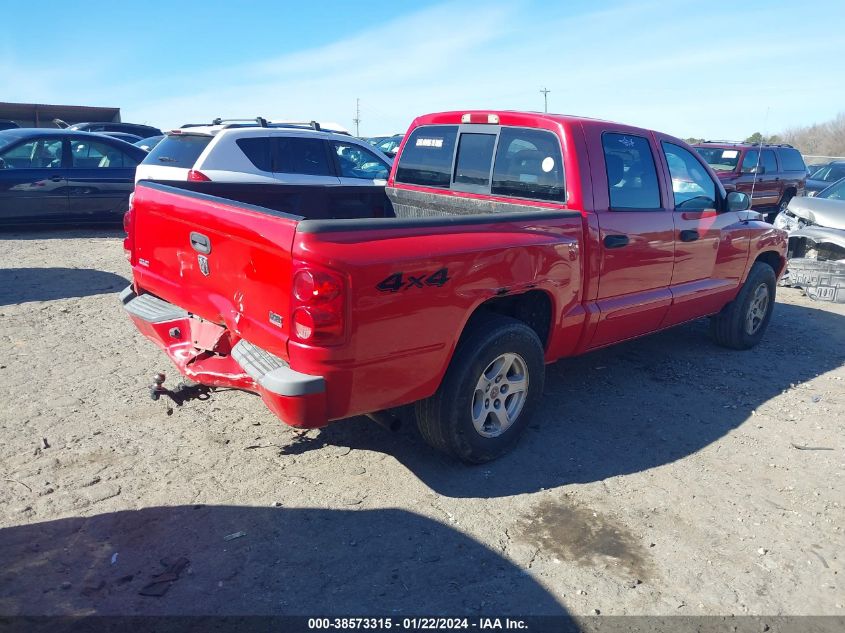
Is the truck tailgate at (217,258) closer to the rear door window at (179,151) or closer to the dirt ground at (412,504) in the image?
the dirt ground at (412,504)

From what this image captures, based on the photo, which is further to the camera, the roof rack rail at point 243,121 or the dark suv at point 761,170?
the dark suv at point 761,170

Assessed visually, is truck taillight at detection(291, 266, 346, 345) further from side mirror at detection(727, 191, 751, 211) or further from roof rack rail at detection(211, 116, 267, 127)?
roof rack rail at detection(211, 116, 267, 127)

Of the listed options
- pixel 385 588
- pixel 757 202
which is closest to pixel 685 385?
pixel 385 588

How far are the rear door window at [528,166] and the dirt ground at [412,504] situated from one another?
1.52 metres

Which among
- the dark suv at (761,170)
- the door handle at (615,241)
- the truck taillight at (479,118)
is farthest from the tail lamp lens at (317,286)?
the dark suv at (761,170)

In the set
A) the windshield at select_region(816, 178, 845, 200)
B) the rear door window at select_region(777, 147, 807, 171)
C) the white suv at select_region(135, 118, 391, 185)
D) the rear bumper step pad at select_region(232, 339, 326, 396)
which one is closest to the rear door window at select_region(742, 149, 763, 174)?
the rear door window at select_region(777, 147, 807, 171)

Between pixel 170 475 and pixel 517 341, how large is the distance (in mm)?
2032

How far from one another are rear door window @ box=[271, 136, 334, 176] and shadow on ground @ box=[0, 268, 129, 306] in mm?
2456

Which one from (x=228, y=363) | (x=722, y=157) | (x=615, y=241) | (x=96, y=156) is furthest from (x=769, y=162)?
(x=228, y=363)

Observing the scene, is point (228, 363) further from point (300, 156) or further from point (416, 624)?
point (300, 156)

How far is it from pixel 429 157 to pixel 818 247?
20.4 ft

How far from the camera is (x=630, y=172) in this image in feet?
15.4

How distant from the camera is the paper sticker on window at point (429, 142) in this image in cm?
524

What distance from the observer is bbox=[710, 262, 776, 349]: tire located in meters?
6.06
